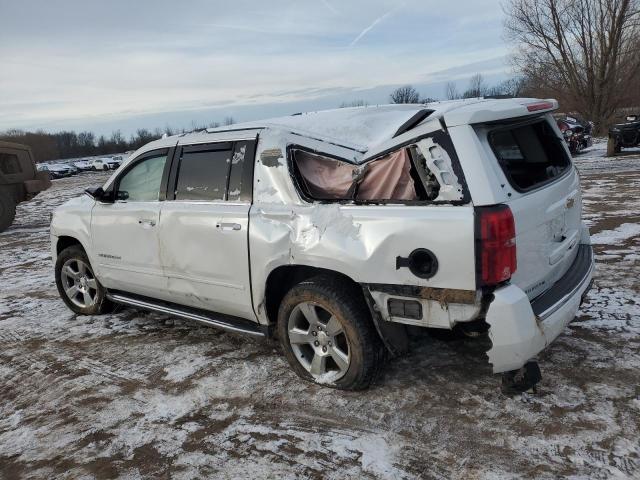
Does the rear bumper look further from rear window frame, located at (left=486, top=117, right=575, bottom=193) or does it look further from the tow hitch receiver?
rear window frame, located at (left=486, top=117, right=575, bottom=193)

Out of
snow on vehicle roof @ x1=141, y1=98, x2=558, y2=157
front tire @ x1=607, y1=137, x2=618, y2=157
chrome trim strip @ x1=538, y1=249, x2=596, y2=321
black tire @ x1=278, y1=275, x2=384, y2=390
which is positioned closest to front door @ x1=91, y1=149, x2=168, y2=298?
snow on vehicle roof @ x1=141, y1=98, x2=558, y2=157

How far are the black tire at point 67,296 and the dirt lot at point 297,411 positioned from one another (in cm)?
46

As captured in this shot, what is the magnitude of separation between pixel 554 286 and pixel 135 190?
3.50 metres

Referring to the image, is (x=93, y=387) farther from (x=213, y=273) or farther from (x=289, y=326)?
(x=289, y=326)

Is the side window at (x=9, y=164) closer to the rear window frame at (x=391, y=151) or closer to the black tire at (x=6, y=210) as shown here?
the black tire at (x=6, y=210)

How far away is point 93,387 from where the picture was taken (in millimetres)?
3828

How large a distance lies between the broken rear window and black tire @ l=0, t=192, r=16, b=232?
1116 centimetres

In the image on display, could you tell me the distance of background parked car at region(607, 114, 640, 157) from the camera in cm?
1784

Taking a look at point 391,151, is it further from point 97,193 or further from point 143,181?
point 97,193

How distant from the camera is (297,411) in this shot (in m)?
3.30

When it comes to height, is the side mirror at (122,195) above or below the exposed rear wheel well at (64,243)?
above

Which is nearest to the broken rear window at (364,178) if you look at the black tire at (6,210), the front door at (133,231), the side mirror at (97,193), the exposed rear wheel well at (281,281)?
the exposed rear wheel well at (281,281)

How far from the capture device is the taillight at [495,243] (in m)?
2.71

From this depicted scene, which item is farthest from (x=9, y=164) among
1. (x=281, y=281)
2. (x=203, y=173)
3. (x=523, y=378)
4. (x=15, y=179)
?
(x=523, y=378)
